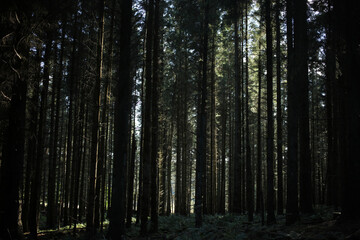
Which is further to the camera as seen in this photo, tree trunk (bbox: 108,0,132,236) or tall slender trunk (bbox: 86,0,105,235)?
tall slender trunk (bbox: 86,0,105,235)

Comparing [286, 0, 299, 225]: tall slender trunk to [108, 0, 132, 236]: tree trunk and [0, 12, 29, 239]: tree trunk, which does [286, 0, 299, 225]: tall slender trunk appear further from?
[0, 12, 29, 239]: tree trunk

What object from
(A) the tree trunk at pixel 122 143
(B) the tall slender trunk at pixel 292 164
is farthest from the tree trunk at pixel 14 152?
(B) the tall slender trunk at pixel 292 164

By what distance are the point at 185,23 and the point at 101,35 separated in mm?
4759

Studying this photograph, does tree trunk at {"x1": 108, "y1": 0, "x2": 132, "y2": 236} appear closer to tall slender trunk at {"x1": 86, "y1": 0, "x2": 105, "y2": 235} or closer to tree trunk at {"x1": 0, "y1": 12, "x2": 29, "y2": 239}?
tall slender trunk at {"x1": 86, "y1": 0, "x2": 105, "y2": 235}

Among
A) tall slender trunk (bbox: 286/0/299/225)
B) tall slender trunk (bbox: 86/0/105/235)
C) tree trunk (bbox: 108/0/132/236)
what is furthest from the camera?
tall slender trunk (bbox: 86/0/105/235)

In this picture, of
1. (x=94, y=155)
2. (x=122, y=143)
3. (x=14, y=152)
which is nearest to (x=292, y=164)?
(x=122, y=143)

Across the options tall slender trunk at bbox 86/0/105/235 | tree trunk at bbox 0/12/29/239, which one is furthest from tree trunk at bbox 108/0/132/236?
tree trunk at bbox 0/12/29/239

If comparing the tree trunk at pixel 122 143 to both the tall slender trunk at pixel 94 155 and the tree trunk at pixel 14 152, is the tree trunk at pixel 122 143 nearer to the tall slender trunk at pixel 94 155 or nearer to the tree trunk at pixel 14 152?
the tall slender trunk at pixel 94 155

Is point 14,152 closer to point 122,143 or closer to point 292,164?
point 122,143

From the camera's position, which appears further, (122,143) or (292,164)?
(292,164)

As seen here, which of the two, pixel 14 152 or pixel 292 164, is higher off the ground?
pixel 14 152

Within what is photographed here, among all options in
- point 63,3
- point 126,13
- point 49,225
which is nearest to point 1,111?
point 63,3

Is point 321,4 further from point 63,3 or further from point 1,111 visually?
point 1,111

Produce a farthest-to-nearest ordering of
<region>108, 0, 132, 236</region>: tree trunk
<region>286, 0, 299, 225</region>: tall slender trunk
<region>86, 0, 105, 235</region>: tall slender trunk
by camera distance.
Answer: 1. <region>86, 0, 105, 235</region>: tall slender trunk
2. <region>286, 0, 299, 225</region>: tall slender trunk
3. <region>108, 0, 132, 236</region>: tree trunk
